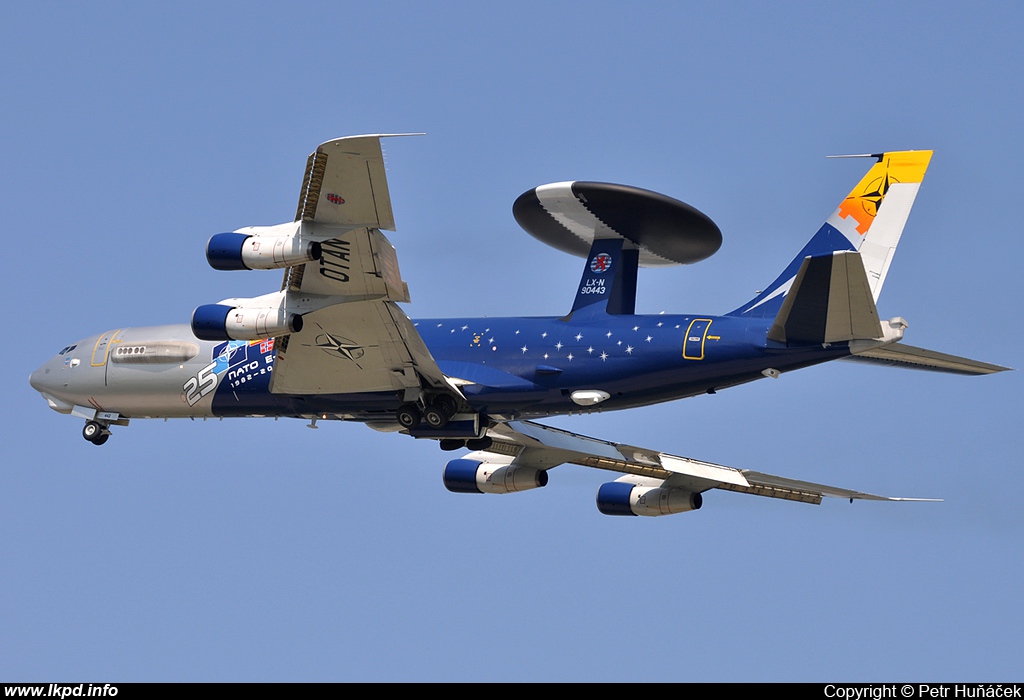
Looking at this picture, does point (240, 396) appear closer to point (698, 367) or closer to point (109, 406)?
point (109, 406)

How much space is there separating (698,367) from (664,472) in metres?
7.32

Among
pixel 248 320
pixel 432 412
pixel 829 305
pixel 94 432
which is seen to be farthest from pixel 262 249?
pixel 94 432

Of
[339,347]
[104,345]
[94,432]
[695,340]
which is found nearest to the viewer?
[695,340]

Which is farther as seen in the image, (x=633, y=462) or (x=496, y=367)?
(x=633, y=462)

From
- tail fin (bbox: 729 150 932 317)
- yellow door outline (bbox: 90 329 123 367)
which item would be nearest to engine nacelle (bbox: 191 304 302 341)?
yellow door outline (bbox: 90 329 123 367)

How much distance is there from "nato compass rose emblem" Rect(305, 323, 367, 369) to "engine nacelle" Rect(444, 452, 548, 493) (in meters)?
6.84

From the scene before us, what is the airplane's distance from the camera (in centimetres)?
2664

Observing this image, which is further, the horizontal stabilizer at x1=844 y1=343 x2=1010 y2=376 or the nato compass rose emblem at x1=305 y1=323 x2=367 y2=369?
the nato compass rose emblem at x1=305 y1=323 x2=367 y2=369

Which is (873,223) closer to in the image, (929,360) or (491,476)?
(929,360)

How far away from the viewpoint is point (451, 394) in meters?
31.5

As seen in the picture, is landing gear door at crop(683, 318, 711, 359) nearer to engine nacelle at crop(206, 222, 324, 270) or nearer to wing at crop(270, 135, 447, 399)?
wing at crop(270, 135, 447, 399)

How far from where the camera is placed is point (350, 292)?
28.2m

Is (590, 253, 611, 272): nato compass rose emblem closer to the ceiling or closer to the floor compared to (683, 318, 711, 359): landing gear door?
closer to the ceiling

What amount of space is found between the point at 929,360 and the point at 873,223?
3210 mm
